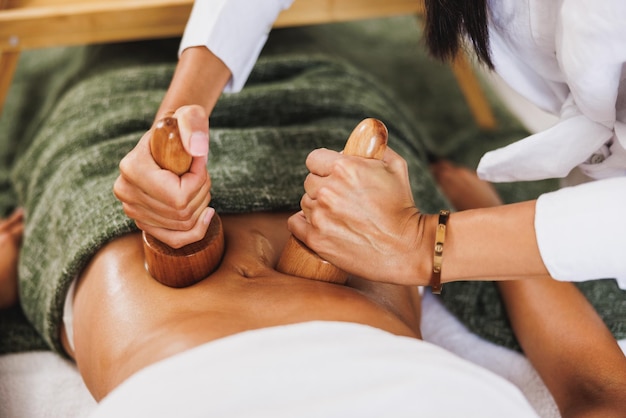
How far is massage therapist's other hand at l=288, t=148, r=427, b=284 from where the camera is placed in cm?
85

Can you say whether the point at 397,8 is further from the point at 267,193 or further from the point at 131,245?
the point at 131,245

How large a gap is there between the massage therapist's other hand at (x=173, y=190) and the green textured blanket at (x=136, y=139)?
0.17m

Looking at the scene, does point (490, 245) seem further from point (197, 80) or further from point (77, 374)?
point (77, 374)

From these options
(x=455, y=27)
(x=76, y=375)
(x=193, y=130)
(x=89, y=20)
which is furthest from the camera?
(x=89, y=20)

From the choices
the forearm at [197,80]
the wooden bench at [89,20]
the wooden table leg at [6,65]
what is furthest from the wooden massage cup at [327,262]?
the wooden table leg at [6,65]

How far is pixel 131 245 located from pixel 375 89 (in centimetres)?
79

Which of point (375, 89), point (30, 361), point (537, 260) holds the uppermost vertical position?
point (537, 260)

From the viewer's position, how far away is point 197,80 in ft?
3.71

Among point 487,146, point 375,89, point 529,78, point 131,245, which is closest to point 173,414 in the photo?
point 131,245

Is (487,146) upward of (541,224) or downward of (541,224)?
downward

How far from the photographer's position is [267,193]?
109 centimetres

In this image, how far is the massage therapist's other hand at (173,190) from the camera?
81cm

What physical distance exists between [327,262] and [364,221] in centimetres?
8

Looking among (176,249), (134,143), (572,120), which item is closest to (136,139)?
(134,143)
